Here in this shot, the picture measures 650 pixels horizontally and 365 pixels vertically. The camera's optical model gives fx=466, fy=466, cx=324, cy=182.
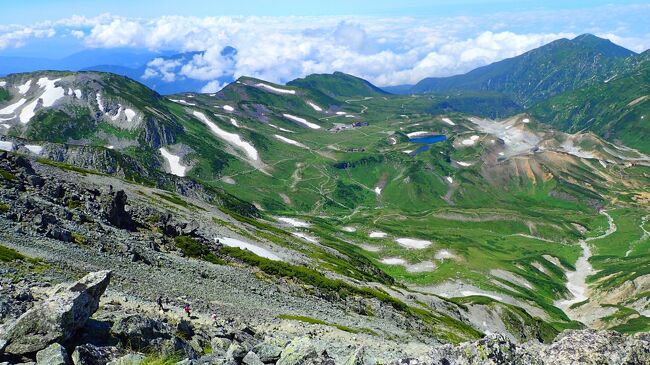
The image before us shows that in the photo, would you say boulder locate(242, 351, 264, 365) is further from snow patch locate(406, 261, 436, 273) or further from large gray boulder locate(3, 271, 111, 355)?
snow patch locate(406, 261, 436, 273)

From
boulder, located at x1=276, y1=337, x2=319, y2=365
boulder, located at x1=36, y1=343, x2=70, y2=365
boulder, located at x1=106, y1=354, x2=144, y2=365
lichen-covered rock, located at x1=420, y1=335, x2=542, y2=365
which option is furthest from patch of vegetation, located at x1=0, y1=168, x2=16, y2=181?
lichen-covered rock, located at x1=420, y1=335, x2=542, y2=365

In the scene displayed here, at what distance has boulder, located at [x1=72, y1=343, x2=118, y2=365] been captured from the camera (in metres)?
16.8

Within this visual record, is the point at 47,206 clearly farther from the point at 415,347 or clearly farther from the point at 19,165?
the point at 415,347

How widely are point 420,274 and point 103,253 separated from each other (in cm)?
14532

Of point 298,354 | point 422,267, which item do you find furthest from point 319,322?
point 422,267

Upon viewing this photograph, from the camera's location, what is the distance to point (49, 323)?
17.7 metres

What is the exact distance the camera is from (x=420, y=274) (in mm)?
176875

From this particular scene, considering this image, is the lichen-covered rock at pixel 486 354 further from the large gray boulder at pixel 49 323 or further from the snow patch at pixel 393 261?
the snow patch at pixel 393 261

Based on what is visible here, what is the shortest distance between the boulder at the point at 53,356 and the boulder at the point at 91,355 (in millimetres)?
327

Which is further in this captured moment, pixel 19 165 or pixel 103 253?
pixel 19 165

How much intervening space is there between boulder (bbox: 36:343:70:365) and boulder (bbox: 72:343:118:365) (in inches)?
12.9

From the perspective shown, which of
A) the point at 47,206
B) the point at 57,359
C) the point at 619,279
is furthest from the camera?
the point at 619,279

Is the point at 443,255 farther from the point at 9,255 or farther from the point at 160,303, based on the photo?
the point at 9,255

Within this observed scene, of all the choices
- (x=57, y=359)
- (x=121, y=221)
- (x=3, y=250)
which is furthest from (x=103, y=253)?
(x=57, y=359)
